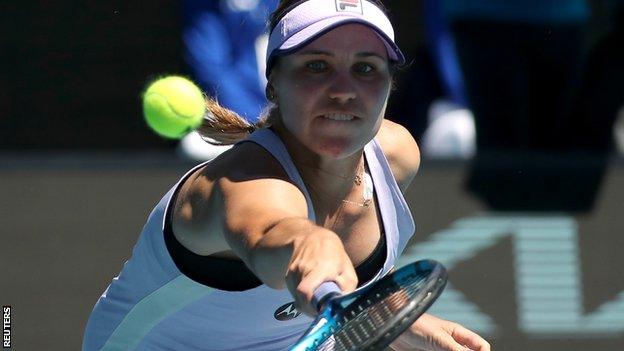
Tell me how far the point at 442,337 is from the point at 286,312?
37cm

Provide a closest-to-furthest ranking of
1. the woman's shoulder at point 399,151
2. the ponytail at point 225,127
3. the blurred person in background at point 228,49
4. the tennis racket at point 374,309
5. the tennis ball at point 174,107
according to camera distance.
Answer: the tennis racket at point 374,309 < the ponytail at point 225,127 < the woman's shoulder at point 399,151 < the tennis ball at point 174,107 < the blurred person in background at point 228,49

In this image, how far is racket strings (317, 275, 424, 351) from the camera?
6.75ft

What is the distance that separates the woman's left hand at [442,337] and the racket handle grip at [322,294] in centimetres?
99

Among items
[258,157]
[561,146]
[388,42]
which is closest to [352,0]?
[388,42]

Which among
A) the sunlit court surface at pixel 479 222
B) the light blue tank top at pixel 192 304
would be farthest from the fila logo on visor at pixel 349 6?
the sunlit court surface at pixel 479 222

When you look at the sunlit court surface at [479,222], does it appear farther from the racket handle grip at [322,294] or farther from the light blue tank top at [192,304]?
the racket handle grip at [322,294]

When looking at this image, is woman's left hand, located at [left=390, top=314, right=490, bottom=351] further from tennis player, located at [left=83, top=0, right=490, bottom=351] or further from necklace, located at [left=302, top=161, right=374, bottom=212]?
necklace, located at [left=302, top=161, right=374, bottom=212]

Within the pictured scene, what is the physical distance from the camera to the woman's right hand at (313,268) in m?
2.11

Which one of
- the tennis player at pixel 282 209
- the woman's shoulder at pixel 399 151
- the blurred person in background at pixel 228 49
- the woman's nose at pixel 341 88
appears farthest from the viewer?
the blurred person in background at pixel 228 49

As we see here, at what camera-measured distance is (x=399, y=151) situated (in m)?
3.28

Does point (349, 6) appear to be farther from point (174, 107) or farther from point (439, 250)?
point (439, 250)

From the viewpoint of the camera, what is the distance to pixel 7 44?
6.40 m

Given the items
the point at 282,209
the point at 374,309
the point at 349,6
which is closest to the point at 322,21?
the point at 349,6

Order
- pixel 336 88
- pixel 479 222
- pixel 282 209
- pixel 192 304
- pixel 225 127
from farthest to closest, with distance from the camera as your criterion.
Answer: pixel 479 222, pixel 225 127, pixel 192 304, pixel 336 88, pixel 282 209
